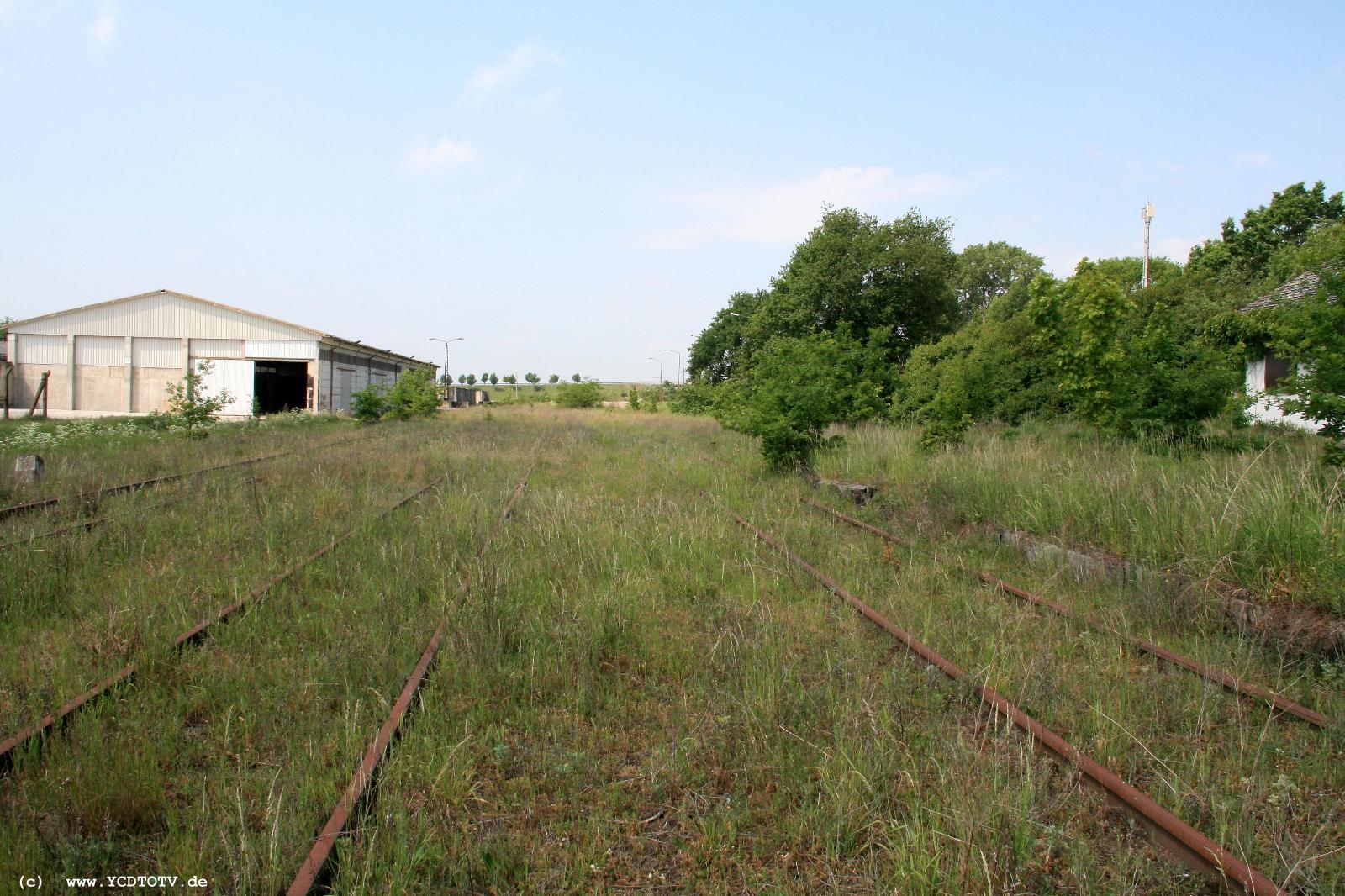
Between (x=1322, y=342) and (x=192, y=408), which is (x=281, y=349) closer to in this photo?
(x=192, y=408)

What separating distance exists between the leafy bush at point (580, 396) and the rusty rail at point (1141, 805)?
190ft

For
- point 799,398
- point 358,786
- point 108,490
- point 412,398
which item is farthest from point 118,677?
point 412,398

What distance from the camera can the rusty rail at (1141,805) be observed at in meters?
2.56

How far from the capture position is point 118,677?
4039mm

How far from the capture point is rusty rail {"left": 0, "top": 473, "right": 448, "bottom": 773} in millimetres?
3328

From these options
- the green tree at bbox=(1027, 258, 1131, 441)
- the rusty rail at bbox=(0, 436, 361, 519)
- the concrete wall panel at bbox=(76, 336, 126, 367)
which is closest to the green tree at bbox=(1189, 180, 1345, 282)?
the green tree at bbox=(1027, 258, 1131, 441)

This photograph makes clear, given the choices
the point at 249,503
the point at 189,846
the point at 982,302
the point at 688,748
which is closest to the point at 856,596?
the point at 688,748

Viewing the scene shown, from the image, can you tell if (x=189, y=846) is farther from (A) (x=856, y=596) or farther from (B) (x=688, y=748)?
(A) (x=856, y=596)

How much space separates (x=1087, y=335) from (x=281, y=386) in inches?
1712

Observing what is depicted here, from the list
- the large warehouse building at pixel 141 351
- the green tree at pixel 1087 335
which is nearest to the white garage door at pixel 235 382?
the large warehouse building at pixel 141 351

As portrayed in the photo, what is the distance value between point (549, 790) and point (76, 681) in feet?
9.26

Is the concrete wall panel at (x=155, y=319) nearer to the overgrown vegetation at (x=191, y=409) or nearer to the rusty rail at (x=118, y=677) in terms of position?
the overgrown vegetation at (x=191, y=409)

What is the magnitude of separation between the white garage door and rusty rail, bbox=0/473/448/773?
3344 centimetres

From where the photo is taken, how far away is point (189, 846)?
2758 mm
